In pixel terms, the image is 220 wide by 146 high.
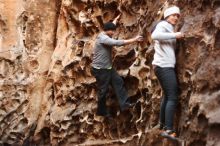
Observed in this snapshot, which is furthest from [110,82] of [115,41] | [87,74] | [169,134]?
[169,134]

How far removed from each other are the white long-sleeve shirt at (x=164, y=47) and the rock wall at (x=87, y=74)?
18 cm

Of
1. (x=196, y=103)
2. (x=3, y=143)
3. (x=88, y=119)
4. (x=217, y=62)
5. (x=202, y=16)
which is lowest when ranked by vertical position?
(x=3, y=143)

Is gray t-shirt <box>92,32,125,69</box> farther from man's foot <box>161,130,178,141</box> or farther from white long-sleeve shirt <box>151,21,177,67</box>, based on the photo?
man's foot <box>161,130,178,141</box>

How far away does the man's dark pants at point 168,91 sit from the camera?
6.59 m

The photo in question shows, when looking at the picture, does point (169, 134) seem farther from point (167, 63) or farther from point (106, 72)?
point (106, 72)

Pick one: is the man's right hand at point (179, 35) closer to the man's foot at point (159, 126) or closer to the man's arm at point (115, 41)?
the man's arm at point (115, 41)

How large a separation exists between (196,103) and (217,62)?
0.54 metres

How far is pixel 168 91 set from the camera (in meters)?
6.68

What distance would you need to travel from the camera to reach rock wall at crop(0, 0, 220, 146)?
6.51 m

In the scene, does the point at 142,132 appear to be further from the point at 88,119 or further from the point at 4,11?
the point at 4,11

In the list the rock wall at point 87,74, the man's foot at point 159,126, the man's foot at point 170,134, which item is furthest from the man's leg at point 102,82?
the man's foot at point 170,134

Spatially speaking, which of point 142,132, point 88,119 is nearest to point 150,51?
point 142,132

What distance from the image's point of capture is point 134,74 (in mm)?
7988

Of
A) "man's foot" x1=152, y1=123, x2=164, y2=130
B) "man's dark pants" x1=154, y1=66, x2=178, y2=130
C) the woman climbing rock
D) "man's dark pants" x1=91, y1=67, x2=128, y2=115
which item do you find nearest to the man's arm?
"man's dark pants" x1=91, y1=67, x2=128, y2=115
